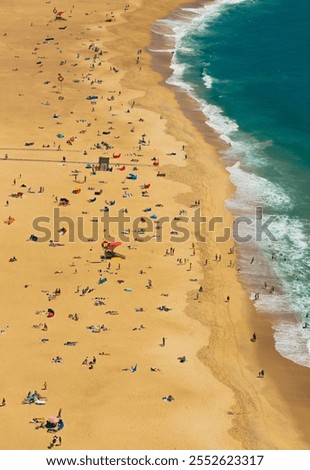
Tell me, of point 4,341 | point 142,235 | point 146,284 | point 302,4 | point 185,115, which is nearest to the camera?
point 4,341

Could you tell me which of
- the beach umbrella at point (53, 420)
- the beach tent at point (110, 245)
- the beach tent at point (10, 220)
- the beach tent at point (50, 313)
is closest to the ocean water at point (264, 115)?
the beach tent at point (110, 245)

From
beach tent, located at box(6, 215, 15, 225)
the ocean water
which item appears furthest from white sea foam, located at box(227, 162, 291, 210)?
beach tent, located at box(6, 215, 15, 225)

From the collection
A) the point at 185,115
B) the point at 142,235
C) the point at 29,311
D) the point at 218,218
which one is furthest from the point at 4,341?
the point at 185,115

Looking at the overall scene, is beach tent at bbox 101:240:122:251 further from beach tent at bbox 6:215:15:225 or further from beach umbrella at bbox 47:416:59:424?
beach umbrella at bbox 47:416:59:424

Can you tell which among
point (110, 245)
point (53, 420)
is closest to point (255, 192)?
point (110, 245)

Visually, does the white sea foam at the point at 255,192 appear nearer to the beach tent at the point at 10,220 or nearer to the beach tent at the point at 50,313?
the beach tent at the point at 10,220

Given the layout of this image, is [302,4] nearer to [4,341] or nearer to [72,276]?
[72,276]
